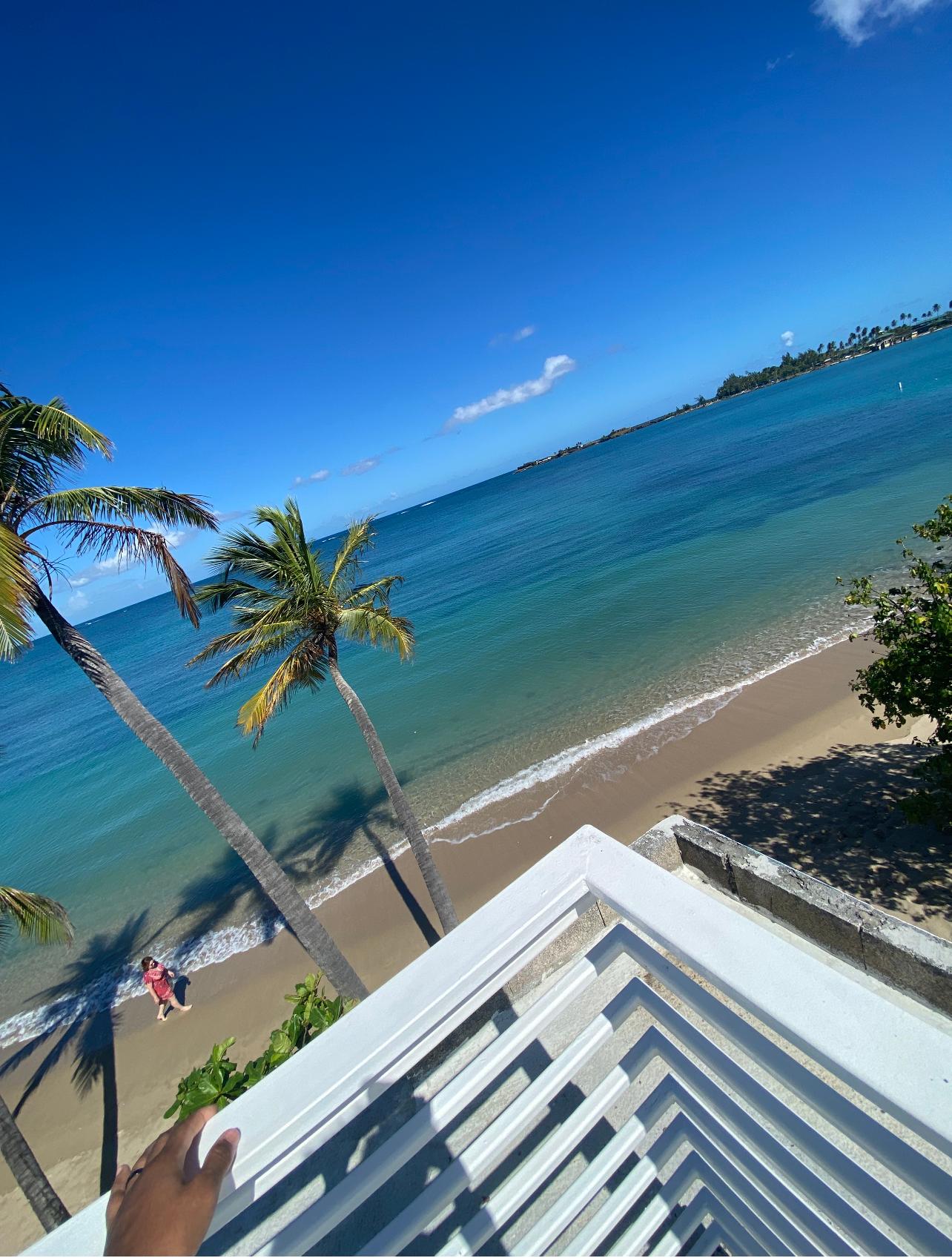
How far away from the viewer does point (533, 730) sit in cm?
1639

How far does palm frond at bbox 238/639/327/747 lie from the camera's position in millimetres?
7180

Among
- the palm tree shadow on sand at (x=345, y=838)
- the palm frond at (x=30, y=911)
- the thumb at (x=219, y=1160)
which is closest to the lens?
the thumb at (x=219, y=1160)

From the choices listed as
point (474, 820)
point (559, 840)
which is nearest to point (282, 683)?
point (559, 840)

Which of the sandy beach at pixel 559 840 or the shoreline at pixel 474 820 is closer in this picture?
the sandy beach at pixel 559 840

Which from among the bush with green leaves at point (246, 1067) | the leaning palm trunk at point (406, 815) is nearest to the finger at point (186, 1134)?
the bush with green leaves at point (246, 1067)

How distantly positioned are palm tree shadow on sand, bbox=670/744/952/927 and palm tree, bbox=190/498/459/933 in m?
5.59

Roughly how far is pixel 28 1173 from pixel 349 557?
7751 mm

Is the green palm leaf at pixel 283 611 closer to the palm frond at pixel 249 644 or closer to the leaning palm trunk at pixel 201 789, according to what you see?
the palm frond at pixel 249 644

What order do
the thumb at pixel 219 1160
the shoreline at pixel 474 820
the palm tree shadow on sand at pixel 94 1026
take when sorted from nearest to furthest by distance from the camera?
the thumb at pixel 219 1160
the palm tree shadow on sand at pixel 94 1026
the shoreline at pixel 474 820

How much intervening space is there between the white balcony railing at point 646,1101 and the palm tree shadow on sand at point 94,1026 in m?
9.73

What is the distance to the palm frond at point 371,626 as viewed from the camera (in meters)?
7.82

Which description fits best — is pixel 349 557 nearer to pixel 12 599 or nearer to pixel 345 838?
pixel 12 599

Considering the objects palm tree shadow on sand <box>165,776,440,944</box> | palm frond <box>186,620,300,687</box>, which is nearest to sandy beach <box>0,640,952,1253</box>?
palm tree shadow on sand <box>165,776,440,944</box>

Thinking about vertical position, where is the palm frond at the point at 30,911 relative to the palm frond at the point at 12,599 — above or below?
below
